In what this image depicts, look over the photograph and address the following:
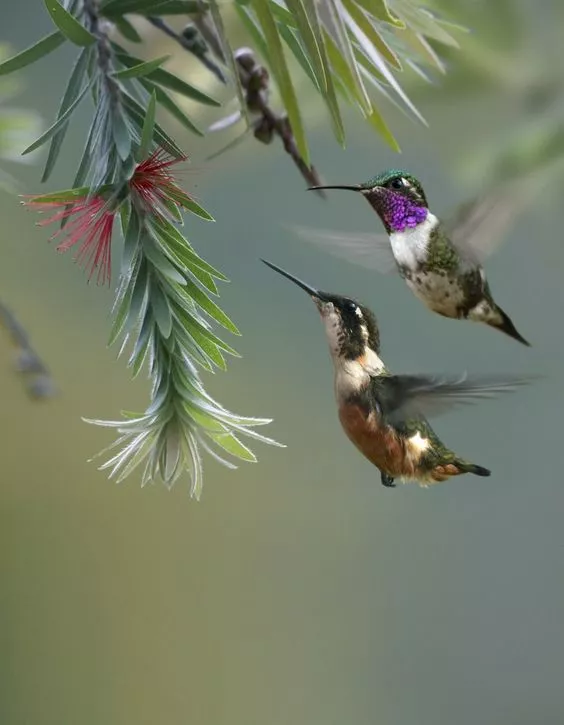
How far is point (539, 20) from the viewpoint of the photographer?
1.00 meters

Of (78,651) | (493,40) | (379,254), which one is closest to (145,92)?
(379,254)

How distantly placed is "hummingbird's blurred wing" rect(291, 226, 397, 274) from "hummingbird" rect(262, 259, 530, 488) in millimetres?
64

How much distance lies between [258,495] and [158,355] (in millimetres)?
641

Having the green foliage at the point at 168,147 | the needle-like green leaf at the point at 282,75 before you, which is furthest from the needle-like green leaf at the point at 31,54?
the needle-like green leaf at the point at 282,75

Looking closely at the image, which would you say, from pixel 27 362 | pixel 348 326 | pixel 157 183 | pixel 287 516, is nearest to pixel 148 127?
pixel 157 183

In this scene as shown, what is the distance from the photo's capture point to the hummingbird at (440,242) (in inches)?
19.5

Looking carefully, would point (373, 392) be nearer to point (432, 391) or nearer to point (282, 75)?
point (432, 391)

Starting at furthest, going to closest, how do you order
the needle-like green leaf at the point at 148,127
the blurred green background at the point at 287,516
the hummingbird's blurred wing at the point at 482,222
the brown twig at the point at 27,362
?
the blurred green background at the point at 287,516 < the brown twig at the point at 27,362 < the hummingbird's blurred wing at the point at 482,222 < the needle-like green leaf at the point at 148,127

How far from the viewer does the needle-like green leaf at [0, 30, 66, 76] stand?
0.47m

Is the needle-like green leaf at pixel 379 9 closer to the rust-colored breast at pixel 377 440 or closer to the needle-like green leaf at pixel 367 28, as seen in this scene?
the needle-like green leaf at pixel 367 28

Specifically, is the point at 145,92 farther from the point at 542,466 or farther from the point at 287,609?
the point at 287,609

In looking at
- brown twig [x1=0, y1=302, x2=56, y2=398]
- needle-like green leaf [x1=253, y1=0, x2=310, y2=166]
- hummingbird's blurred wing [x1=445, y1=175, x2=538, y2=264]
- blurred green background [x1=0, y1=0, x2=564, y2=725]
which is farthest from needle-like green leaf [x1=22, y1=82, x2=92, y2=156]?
blurred green background [x1=0, y1=0, x2=564, y2=725]

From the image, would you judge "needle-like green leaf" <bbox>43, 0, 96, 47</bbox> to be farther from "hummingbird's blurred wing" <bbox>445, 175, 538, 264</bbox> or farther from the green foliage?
"hummingbird's blurred wing" <bbox>445, 175, 538, 264</bbox>

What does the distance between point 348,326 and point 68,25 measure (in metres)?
0.21
